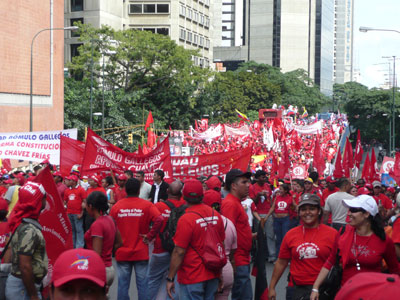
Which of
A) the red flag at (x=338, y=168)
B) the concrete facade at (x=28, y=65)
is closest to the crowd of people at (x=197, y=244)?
the red flag at (x=338, y=168)

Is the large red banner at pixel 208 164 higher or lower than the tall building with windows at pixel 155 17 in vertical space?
lower

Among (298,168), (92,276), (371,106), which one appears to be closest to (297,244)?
(92,276)

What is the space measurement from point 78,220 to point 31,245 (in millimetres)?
8152

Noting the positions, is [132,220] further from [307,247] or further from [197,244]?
[307,247]

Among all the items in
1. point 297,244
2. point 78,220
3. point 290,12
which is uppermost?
point 290,12

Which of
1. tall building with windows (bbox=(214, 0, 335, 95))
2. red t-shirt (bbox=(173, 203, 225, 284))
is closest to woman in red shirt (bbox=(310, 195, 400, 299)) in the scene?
red t-shirt (bbox=(173, 203, 225, 284))

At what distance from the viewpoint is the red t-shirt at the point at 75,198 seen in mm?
13758

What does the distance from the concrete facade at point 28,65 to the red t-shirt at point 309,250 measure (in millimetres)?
38650

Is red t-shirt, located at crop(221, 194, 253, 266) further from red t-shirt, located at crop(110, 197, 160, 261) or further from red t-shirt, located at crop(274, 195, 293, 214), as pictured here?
red t-shirt, located at crop(274, 195, 293, 214)

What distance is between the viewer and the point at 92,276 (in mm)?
2984

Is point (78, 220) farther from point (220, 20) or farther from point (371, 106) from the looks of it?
point (220, 20)

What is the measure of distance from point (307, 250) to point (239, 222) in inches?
62.2

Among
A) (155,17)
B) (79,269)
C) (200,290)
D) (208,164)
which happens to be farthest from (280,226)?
(155,17)

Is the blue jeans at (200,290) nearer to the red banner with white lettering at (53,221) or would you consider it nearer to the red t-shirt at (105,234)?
the red t-shirt at (105,234)
